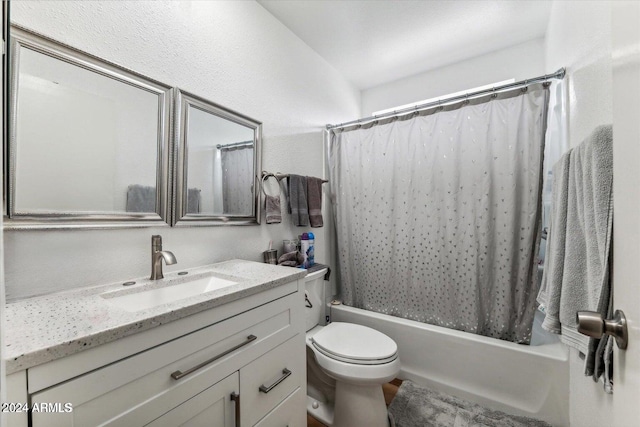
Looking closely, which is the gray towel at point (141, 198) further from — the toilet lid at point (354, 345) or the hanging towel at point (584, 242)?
the hanging towel at point (584, 242)

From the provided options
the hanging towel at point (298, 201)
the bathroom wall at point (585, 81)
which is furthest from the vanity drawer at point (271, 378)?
the bathroom wall at point (585, 81)

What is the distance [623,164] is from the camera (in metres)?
0.49

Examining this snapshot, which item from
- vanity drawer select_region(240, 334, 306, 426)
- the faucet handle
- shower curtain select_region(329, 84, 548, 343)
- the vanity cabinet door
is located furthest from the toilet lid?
the faucet handle

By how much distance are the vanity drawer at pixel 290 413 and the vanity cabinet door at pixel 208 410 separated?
17 centimetres

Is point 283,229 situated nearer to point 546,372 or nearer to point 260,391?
A: point 260,391

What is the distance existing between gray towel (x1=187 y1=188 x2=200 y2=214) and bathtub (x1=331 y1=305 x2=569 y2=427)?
4.63 feet

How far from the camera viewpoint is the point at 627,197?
47 cm

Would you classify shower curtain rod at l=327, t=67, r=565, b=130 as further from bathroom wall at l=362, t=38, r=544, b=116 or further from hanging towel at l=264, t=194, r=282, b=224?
hanging towel at l=264, t=194, r=282, b=224

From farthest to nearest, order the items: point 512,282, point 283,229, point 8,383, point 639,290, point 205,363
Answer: point 283,229 → point 512,282 → point 205,363 → point 8,383 → point 639,290

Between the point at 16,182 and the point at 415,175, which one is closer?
the point at 16,182

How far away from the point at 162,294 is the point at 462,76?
2630 mm

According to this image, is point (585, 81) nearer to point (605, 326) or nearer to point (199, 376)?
point (605, 326)

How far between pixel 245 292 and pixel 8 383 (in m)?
0.55

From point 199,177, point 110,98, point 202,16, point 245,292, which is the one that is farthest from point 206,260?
point 202,16
